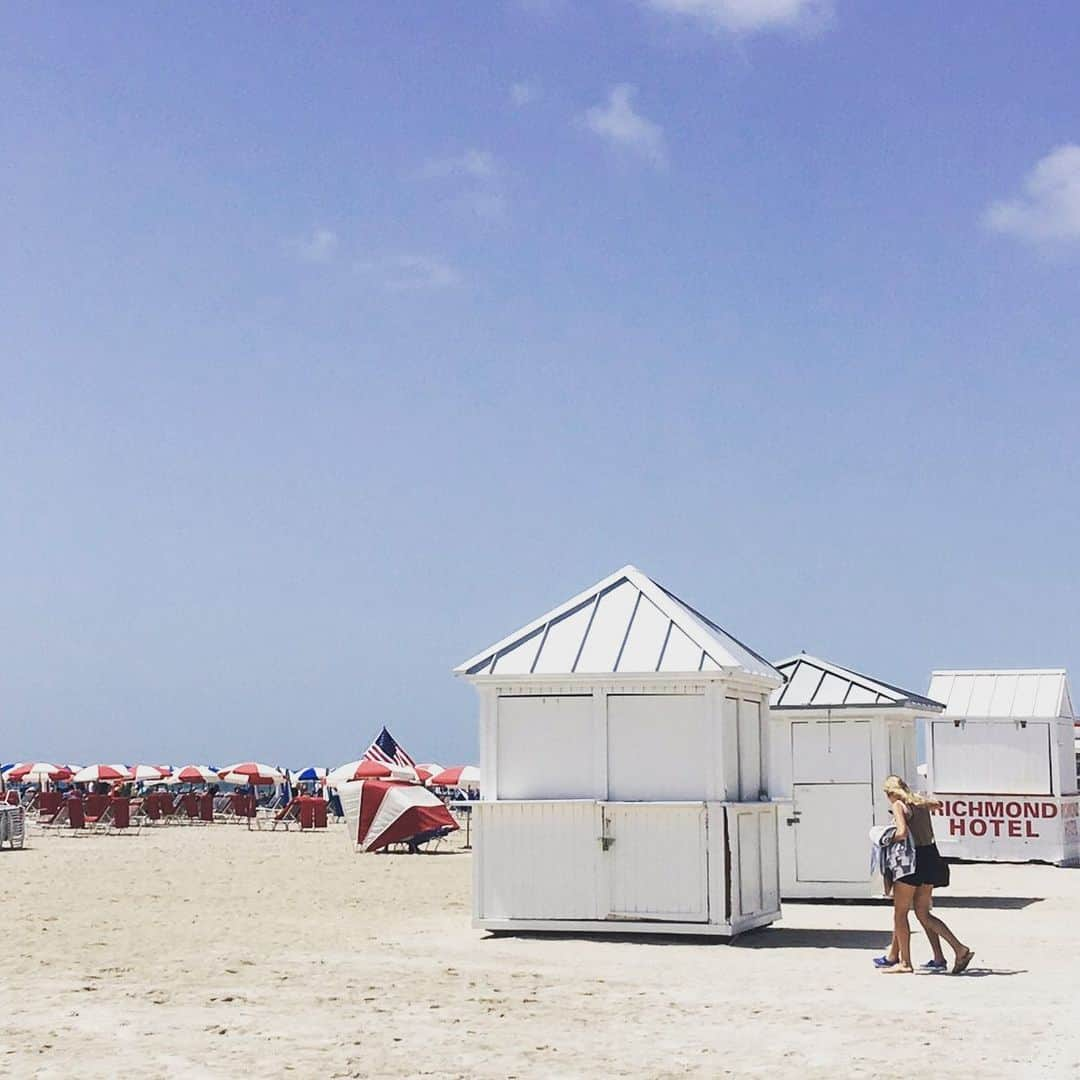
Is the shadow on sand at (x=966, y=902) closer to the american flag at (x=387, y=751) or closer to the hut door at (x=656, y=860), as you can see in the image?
the hut door at (x=656, y=860)

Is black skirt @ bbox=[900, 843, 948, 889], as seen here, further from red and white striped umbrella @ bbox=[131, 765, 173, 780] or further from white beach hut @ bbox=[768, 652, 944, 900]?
red and white striped umbrella @ bbox=[131, 765, 173, 780]

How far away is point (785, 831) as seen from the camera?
57.8ft

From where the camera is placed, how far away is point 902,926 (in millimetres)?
11562

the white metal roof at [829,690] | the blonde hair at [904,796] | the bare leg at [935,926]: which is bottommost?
the bare leg at [935,926]

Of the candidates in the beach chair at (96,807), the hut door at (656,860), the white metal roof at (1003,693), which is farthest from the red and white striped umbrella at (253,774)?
the hut door at (656,860)

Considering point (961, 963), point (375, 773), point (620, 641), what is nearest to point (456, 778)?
point (375, 773)

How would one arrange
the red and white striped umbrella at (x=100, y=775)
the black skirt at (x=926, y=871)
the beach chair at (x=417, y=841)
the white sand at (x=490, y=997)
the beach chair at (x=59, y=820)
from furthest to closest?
the red and white striped umbrella at (x=100, y=775)
the beach chair at (x=59, y=820)
the beach chair at (x=417, y=841)
the black skirt at (x=926, y=871)
the white sand at (x=490, y=997)

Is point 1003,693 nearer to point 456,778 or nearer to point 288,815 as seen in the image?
point 456,778

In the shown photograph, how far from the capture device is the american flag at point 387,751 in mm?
42250

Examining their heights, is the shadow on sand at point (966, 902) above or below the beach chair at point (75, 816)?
below

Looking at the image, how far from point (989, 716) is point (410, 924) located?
43.9ft

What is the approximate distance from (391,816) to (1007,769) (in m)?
10.6

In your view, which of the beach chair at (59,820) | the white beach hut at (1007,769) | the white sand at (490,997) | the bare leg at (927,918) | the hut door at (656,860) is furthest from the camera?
the beach chair at (59,820)

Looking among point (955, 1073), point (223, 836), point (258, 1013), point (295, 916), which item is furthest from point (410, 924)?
point (223, 836)
